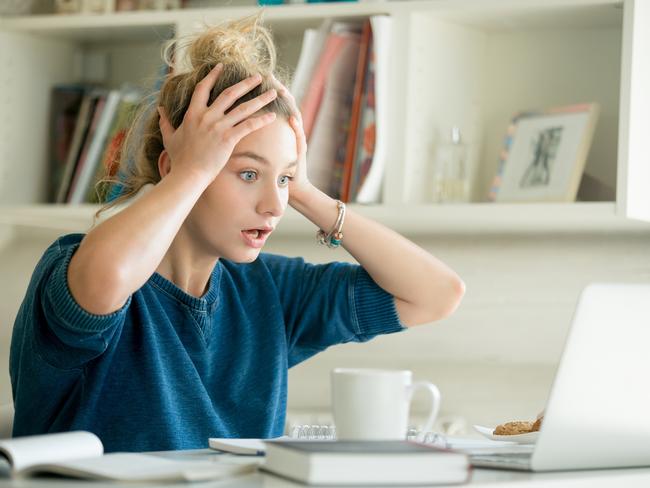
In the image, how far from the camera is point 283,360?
1689 millimetres

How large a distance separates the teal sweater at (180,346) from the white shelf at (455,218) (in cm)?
54

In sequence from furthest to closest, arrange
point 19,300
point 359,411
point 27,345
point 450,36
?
point 19,300, point 450,36, point 27,345, point 359,411

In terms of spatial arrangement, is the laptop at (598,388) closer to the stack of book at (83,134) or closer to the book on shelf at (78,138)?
the stack of book at (83,134)

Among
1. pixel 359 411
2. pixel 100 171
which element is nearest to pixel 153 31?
pixel 100 171

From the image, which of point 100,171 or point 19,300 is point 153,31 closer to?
point 100,171

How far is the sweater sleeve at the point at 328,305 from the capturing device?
167cm

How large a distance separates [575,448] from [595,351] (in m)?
0.10

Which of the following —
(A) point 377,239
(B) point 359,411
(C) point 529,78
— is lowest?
(B) point 359,411

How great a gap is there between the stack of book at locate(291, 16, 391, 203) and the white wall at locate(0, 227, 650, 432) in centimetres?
29

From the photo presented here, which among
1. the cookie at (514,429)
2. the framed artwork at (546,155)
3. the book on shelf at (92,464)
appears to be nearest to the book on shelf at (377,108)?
the framed artwork at (546,155)

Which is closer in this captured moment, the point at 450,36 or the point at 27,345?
the point at 27,345

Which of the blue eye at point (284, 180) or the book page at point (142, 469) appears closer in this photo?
the book page at point (142, 469)

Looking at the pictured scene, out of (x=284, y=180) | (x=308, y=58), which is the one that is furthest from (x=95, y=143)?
(x=284, y=180)

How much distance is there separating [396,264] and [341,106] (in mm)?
795
